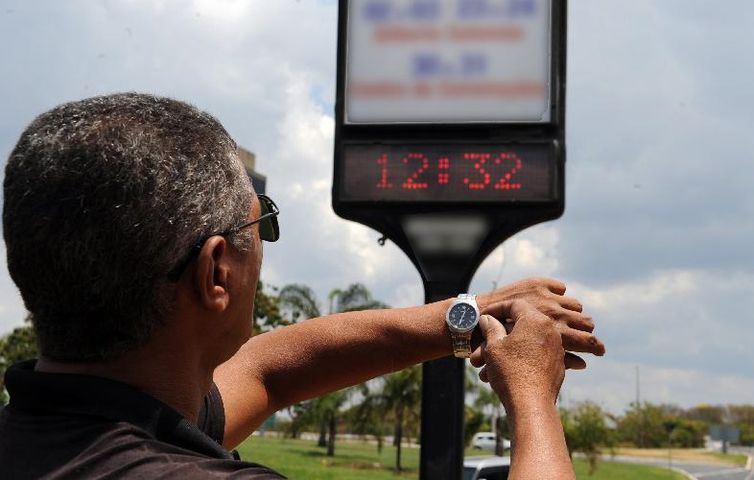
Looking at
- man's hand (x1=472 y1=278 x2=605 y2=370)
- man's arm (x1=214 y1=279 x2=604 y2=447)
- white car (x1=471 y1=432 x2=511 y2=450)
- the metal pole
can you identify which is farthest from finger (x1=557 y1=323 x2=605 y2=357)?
white car (x1=471 y1=432 x2=511 y2=450)

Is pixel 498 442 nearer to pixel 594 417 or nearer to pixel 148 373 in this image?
pixel 594 417

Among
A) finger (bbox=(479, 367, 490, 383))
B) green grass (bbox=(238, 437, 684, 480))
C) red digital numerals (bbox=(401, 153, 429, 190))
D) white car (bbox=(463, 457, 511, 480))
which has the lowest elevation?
green grass (bbox=(238, 437, 684, 480))

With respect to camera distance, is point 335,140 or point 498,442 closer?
point 335,140

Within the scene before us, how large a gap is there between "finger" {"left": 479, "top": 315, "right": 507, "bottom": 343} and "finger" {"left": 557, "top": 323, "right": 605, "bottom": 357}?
0.13 meters

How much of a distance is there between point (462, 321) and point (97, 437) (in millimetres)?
797

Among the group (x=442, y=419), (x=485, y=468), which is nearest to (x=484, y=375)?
(x=442, y=419)

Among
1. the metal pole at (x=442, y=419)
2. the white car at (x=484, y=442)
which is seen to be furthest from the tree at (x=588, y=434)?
the metal pole at (x=442, y=419)

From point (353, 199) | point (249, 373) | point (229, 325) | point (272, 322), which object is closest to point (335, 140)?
point (353, 199)

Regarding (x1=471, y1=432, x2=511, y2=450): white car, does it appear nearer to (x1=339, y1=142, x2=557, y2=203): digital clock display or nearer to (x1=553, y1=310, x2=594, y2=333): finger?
(x1=339, y1=142, x2=557, y2=203): digital clock display

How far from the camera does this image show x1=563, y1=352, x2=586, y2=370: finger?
1.72 meters

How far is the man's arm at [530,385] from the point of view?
128 centimetres

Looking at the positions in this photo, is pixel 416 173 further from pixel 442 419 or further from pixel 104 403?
pixel 104 403

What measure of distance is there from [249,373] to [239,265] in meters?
0.67

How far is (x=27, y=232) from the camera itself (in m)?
1.31
